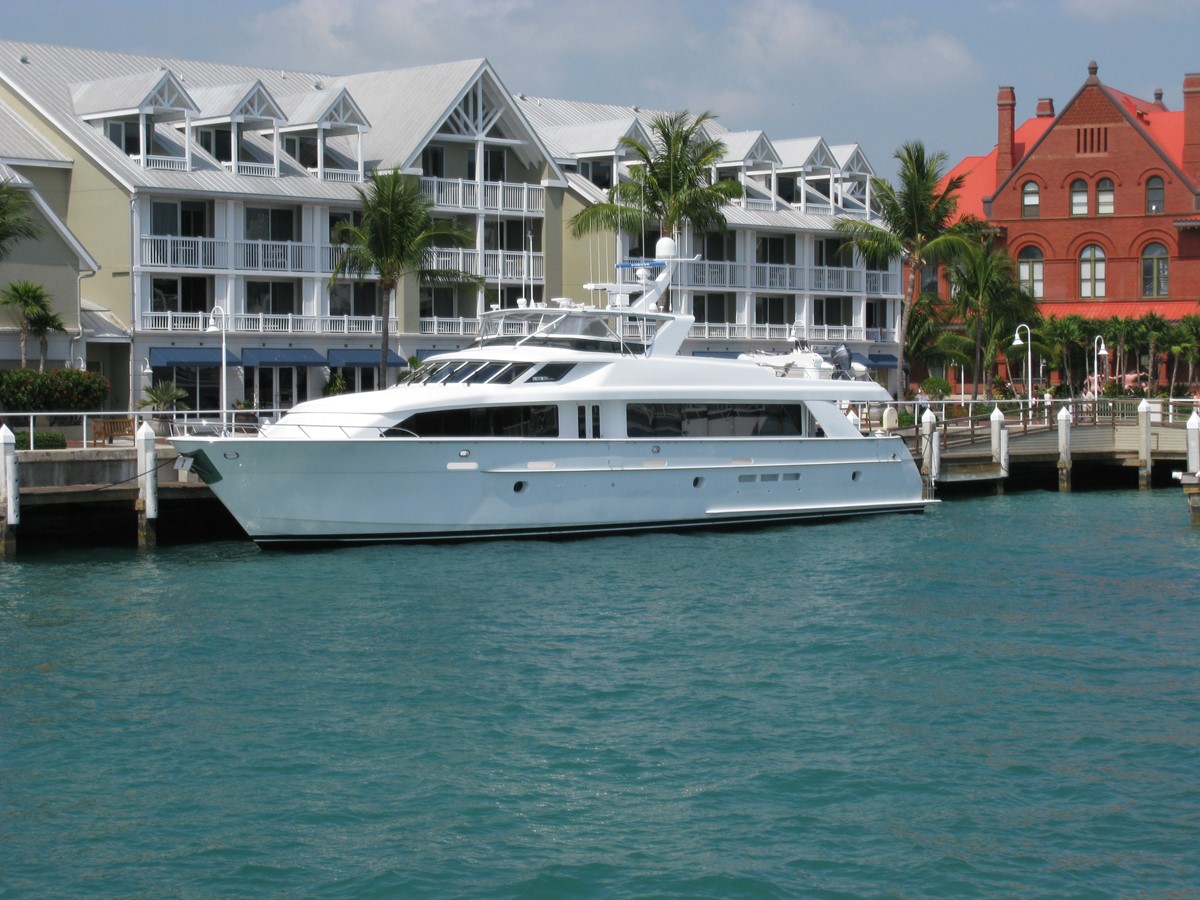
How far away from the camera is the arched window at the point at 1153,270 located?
6944 centimetres

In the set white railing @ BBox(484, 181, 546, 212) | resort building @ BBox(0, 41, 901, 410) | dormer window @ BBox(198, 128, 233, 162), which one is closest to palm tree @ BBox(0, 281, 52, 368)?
resort building @ BBox(0, 41, 901, 410)

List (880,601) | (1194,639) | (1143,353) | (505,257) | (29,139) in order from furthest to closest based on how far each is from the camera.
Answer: (1143,353) < (505,257) < (29,139) < (880,601) < (1194,639)

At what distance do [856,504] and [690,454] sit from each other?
15.2ft

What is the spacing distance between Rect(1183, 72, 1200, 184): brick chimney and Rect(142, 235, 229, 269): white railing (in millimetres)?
43269

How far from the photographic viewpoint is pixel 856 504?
1313 inches

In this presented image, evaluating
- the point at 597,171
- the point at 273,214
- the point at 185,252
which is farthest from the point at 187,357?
the point at 597,171

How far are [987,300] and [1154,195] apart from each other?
54.4 feet

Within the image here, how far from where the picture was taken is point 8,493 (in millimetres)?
27344

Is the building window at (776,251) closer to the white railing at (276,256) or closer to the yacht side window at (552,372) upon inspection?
the white railing at (276,256)

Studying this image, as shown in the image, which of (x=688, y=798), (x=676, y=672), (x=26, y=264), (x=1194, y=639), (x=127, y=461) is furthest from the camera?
(x=26, y=264)

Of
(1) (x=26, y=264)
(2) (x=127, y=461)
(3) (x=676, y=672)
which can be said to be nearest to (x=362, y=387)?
(1) (x=26, y=264)

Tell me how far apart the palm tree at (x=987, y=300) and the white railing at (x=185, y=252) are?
24555 millimetres

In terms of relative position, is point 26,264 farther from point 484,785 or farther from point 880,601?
point 484,785

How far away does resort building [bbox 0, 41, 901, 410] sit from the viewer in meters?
44.0
